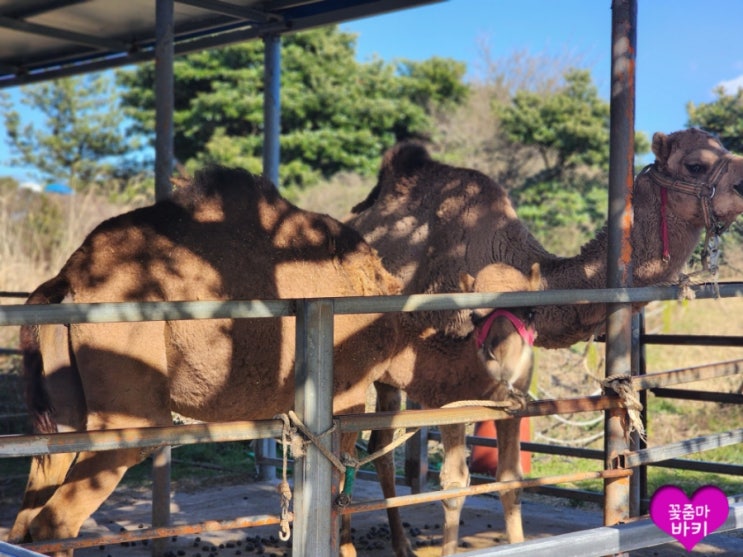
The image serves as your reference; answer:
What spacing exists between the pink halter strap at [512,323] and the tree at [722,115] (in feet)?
23.6

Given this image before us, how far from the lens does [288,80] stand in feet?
89.2

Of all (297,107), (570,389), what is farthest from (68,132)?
(570,389)

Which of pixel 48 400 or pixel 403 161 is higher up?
pixel 403 161

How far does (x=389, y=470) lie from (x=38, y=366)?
2.81 metres

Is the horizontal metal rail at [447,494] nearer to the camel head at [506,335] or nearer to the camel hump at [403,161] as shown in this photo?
the camel head at [506,335]

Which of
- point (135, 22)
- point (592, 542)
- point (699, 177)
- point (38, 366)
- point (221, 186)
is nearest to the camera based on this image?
point (592, 542)

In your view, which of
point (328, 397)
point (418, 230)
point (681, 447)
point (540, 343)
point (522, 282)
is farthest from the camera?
point (418, 230)

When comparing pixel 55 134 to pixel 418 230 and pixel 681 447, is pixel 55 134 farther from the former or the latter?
pixel 681 447

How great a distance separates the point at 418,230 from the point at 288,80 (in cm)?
2174

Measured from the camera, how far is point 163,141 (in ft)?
19.8

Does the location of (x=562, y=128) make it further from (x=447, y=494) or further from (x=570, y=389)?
(x=447, y=494)

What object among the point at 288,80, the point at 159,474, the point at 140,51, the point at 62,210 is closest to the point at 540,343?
the point at 159,474

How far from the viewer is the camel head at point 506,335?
14.5 feet

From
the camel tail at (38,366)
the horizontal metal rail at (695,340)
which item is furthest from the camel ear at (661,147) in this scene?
the camel tail at (38,366)
